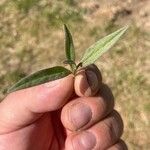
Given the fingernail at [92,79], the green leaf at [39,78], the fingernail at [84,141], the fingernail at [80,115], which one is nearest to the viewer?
the green leaf at [39,78]

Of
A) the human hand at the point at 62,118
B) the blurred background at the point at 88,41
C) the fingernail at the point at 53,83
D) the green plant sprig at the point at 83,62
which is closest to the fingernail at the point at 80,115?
the human hand at the point at 62,118

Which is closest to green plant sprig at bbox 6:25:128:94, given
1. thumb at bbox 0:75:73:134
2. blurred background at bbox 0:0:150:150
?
thumb at bbox 0:75:73:134

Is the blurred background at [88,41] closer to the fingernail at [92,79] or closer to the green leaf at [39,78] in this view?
the fingernail at [92,79]

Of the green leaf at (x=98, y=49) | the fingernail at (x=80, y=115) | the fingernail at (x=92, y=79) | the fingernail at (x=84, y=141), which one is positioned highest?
the green leaf at (x=98, y=49)

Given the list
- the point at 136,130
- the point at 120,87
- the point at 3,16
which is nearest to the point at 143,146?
the point at 136,130

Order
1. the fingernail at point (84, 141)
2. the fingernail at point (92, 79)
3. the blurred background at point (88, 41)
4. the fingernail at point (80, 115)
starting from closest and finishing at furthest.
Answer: the fingernail at point (92, 79), the fingernail at point (80, 115), the fingernail at point (84, 141), the blurred background at point (88, 41)

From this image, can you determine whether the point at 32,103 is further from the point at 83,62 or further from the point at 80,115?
the point at 83,62

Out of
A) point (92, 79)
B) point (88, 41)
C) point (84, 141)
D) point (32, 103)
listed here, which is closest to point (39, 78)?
point (92, 79)

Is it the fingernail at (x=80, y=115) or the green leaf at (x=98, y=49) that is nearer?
the green leaf at (x=98, y=49)

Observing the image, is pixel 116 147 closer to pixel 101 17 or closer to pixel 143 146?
pixel 143 146
